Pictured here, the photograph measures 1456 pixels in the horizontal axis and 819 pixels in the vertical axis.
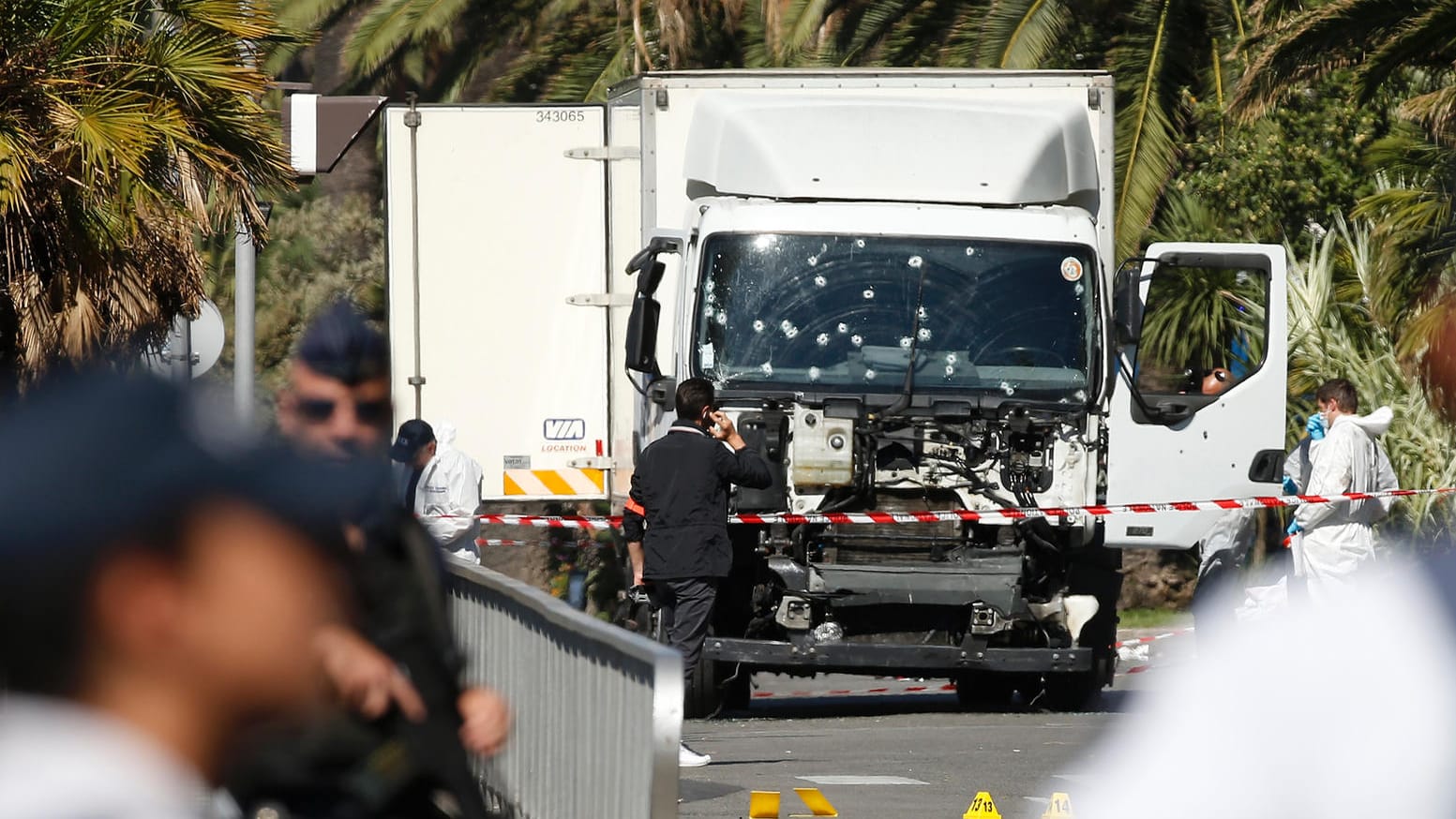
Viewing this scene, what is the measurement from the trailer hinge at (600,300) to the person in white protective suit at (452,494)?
4.97 ft

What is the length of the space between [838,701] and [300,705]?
11945mm

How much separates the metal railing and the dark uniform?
2.20m

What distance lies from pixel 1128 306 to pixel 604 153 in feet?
10.9

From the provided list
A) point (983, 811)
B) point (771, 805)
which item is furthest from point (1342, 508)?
point (983, 811)

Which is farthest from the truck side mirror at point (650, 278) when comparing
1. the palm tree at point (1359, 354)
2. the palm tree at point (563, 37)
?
the palm tree at point (563, 37)

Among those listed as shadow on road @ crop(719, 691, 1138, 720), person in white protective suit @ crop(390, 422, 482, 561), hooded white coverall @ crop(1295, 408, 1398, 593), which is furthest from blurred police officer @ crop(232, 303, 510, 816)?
hooded white coverall @ crop(1295, 408, 1398, 593)

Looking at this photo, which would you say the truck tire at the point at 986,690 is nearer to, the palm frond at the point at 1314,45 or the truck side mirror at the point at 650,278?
the truck side mirror at the point at 650,278

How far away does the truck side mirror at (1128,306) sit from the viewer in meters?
11.6

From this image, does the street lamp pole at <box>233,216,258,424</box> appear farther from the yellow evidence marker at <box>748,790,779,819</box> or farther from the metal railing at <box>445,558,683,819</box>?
the yellow evidence marker at <box>748,790,779,819</box>

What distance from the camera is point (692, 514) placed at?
1045cm

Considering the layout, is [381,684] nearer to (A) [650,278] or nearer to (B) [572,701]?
(B) [572,701]

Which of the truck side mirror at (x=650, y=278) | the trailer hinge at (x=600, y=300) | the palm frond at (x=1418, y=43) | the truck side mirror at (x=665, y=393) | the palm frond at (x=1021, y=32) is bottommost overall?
the truck side mirror at (x=665, y=393)

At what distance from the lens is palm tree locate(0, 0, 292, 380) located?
445 inches

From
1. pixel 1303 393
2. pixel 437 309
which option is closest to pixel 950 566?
pixel 437 309
